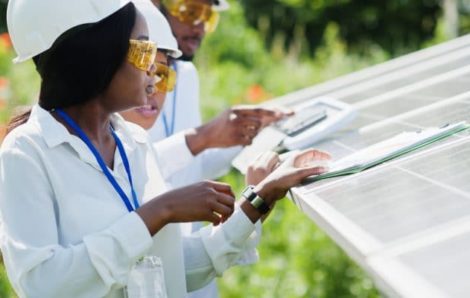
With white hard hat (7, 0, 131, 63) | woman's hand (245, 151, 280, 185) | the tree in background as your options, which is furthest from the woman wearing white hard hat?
the tree in background

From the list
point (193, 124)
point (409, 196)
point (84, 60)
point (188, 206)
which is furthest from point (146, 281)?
point (193, 124)

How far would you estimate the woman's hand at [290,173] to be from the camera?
9.86 ft

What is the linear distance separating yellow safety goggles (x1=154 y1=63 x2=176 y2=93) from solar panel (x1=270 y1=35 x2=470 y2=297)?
2.28 ft

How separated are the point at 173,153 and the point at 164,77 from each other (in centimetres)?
52

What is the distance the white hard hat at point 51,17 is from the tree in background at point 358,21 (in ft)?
65.3

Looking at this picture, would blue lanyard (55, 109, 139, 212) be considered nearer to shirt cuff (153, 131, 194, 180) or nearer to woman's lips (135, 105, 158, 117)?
woman's lips (135, 105, 158, 117)

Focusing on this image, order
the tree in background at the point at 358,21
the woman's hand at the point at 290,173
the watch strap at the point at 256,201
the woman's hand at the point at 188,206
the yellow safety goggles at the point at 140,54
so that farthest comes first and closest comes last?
the tree in background at the point at 358,21
the watch strap at the point at 256,201
the woman's hand at the point at 290,173
the yellow safety goggles at the point at 140,54
the woman's hand at the point at 188,206

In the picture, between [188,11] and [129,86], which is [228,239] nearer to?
[129,86]

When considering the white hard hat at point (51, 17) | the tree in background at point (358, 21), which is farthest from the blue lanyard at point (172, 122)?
the tree in background at point (358, 21)

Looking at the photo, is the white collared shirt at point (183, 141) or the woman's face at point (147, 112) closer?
the woman's face at point (147, 112)

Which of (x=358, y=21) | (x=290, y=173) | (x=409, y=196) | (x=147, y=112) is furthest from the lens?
(x=358, y=21)

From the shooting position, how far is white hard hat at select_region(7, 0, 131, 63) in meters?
2.78

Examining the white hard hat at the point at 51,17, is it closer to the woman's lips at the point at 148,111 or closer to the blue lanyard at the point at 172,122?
the woman's lips at the point at 148,111

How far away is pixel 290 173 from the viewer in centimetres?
302
